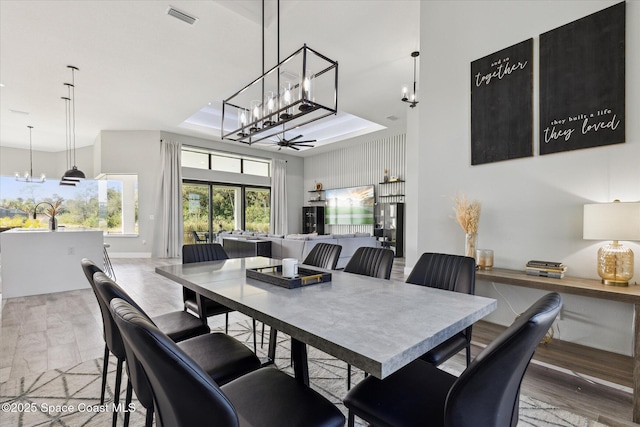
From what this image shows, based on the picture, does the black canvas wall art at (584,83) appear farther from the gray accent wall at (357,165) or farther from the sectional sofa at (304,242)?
the gray accent wall at (357,165)

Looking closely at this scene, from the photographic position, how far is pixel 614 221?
1849 millimetres

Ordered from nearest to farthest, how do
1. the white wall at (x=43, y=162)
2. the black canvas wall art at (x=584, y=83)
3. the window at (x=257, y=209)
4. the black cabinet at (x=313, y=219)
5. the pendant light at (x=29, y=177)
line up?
the black canvas wall art at (x=584, y=83) → the pendant light at (x=29, y=177) → the white wall at (x=43, y=162) → the window at (x=257, y=209) → the black cabinet at (x=313, y=219)

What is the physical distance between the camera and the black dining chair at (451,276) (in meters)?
1.71

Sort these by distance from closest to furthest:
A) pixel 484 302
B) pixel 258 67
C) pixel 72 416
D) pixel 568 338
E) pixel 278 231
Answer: pixel 484 302 → pixel 72 416 → pixel 568 338 → pixel 258 67 → pixel 278 231

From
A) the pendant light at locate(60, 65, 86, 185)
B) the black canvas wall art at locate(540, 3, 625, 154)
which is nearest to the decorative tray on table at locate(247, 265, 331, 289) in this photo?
the black canvas wall art at locate(540, 3, 625, 154)

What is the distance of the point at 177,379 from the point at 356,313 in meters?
0.70

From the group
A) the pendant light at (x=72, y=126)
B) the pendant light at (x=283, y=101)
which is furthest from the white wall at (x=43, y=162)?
the pendant light at (x=283, y=101)

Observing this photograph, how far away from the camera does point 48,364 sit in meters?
2.38

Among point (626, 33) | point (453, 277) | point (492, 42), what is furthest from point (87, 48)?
point (626, 33)

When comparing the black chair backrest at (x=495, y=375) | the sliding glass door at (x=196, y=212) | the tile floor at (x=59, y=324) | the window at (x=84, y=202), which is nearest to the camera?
the black chair backrest at (x=495, y=375)

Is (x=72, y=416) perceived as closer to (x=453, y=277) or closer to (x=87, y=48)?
(x=453, y=277)

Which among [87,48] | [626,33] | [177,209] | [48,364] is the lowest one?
[48,364]

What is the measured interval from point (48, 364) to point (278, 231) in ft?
26.8

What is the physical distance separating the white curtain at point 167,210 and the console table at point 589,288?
302 inches
